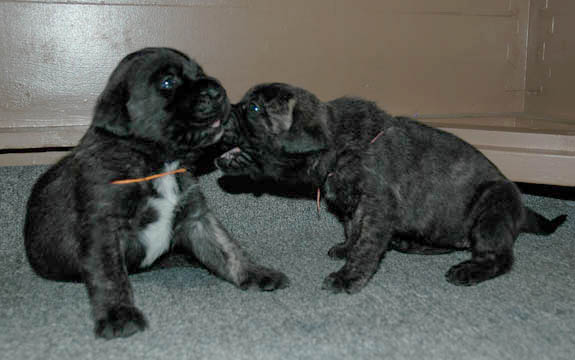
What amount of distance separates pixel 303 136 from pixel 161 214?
2.76 ft

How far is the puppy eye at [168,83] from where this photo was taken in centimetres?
259

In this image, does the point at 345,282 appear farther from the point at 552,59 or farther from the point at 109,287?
the point at 552,59

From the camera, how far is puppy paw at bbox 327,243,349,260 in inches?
131

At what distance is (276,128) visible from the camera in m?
2.93

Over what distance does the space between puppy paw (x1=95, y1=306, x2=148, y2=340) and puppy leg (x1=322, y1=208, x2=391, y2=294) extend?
94 centimetres

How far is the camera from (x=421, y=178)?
10.3 feet

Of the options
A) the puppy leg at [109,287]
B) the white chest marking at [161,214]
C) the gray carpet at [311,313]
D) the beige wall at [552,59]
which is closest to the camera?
the gray carpet at [311,313]

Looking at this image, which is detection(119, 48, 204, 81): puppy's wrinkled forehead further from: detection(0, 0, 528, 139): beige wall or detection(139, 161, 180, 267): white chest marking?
detection(0, 0, 528, 139): beige wall

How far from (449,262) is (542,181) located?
99 centimetres

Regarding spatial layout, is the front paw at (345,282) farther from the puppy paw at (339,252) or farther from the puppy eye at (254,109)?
the puppy eye at (254,109)

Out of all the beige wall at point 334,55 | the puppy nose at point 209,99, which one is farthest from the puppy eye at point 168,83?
the beige wall at point 334,55

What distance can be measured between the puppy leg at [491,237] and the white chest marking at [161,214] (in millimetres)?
1494

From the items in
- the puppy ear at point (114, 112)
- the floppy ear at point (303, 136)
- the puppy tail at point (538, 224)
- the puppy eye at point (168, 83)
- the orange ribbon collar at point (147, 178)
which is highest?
the puppy eye at point (168, 83)

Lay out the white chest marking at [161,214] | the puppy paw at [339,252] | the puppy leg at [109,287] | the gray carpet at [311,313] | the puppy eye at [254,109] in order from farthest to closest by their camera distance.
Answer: the puppy paw at [339,252]
the puppy eye at [254,109]
the white chest marking at [161,214]
the puppy leg at [109,287]
the gray carpet at [311,313]
